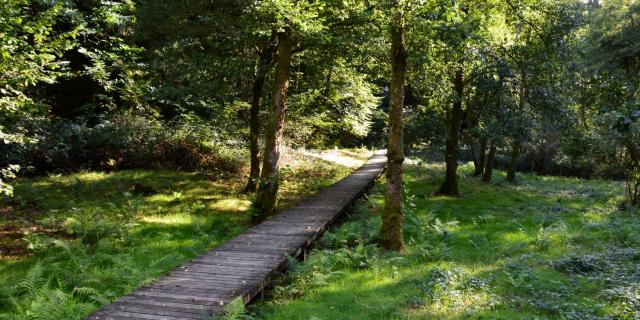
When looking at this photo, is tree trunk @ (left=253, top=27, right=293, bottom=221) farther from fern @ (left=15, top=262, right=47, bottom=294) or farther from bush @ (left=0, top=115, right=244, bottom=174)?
fern @ (left=15, top=262, right=47, bottom=294)

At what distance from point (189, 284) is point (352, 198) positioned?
9439 millimetres

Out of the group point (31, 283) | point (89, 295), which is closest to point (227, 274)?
point (89, 295)

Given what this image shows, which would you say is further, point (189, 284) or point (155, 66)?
point (155, 66)

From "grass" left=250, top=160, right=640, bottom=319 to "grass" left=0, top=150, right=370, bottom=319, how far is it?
10.4 feet

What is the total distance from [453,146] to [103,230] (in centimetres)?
1394

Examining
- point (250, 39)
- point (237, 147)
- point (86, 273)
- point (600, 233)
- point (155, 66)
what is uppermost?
point (250, 39)

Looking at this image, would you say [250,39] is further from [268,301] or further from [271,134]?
[268,301]

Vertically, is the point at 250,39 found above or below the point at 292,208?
above

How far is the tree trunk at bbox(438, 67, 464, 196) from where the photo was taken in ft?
62.2

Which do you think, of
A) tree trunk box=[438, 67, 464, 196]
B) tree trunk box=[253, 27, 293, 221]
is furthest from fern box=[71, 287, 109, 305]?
tree trunk box=[438, 67, 464, 196]

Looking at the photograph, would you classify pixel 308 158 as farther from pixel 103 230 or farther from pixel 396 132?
pixel 396 132

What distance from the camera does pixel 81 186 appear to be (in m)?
17.0

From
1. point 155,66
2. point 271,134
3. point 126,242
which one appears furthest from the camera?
point 155,66

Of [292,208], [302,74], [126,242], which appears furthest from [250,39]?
[126,242]
